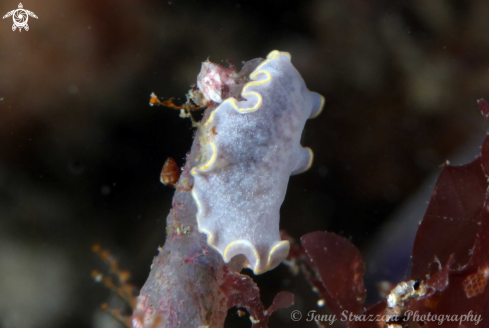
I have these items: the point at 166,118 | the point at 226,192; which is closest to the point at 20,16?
the point at 166,118

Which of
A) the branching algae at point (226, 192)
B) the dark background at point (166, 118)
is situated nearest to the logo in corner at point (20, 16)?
the dark background at point (166, 118)

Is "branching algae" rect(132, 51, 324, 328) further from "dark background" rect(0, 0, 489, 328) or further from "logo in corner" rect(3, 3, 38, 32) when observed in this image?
"logo in corner" rect(3, 3, 38, 32)

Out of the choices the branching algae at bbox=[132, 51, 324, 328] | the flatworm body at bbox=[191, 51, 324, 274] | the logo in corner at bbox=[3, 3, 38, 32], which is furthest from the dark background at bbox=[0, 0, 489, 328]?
the flatworm body at bbox=[191, 51, 324, 274]

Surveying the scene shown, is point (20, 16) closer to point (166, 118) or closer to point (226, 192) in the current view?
point (166, 118)

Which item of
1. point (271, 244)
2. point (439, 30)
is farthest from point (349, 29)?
point (271, 244)

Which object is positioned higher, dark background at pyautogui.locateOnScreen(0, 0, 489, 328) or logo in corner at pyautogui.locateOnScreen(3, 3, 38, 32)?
logo in corner at pyautogui.locateOnScreen(3, 3, 38, 32)

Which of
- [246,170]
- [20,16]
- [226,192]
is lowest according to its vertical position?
[226,192]
